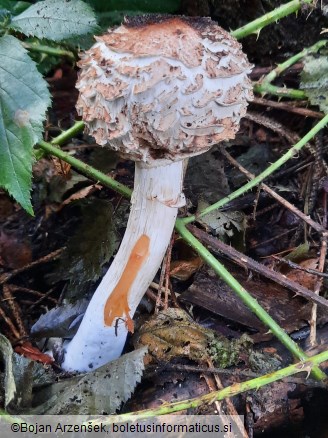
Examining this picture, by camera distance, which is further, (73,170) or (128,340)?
(73,170)

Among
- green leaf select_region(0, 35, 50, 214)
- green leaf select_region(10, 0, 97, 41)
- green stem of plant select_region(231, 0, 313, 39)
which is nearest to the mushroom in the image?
green leaf select_region(0, 35, 50, 214)

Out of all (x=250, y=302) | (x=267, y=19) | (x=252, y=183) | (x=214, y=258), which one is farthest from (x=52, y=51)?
(x=250, y=302)

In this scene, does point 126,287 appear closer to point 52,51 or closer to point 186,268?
point 186,268

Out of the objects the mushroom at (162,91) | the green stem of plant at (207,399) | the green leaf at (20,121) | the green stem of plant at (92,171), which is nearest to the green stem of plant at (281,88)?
the mushroom at (162,91)

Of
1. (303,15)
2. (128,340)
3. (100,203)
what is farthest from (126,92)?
(303,15)

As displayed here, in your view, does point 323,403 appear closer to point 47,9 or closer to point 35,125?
point 35,125

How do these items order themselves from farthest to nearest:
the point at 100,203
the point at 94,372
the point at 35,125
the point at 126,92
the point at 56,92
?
the point at 56,92 < the point at 100,203 < the point at 94,372 < the point at 35,125 < the point at 126,92

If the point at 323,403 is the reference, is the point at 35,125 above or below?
above
